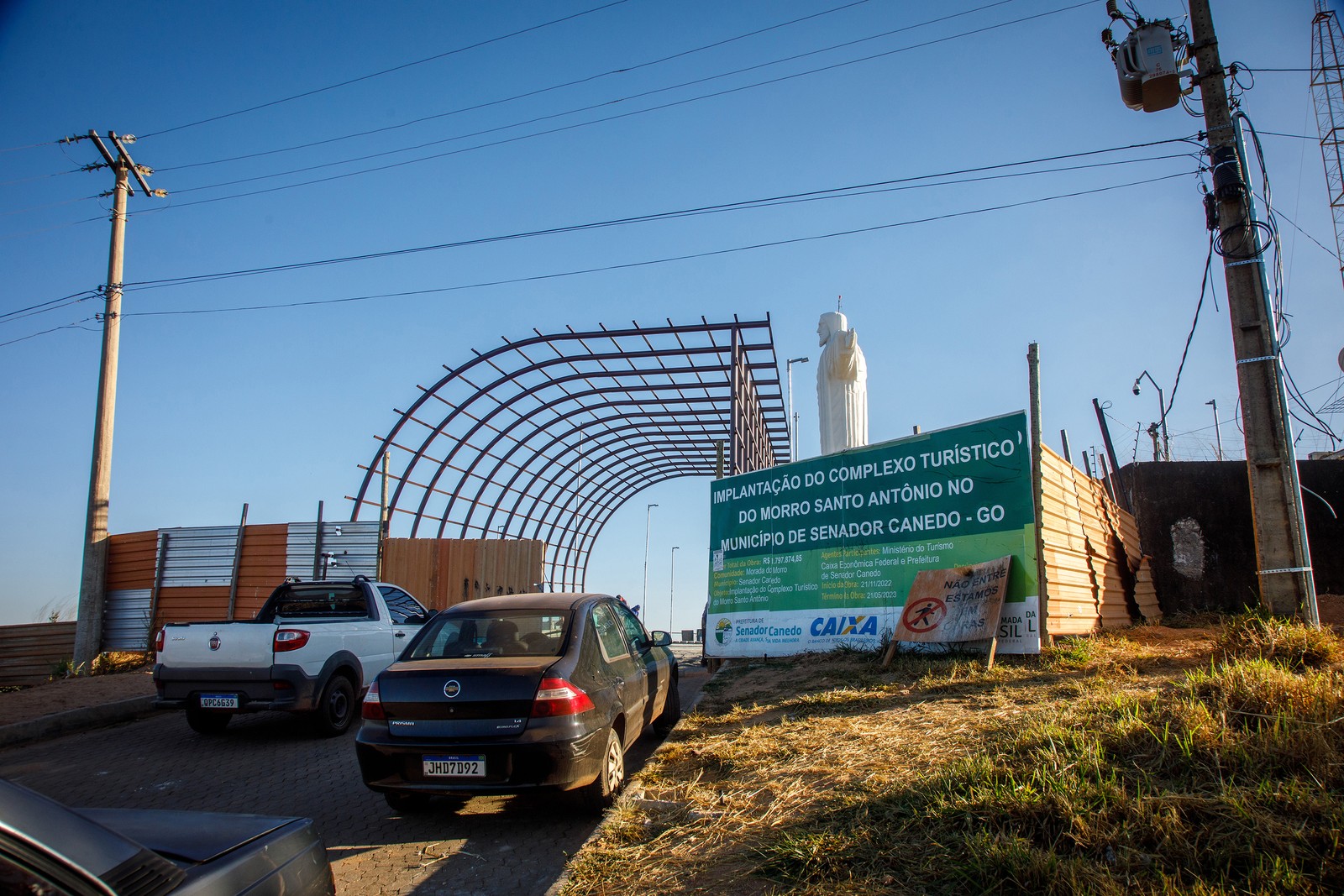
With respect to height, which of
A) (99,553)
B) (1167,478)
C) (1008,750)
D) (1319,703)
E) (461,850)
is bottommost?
(461,850)

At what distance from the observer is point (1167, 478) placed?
15773mm

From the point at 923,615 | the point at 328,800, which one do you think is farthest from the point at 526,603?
the point at 923,615

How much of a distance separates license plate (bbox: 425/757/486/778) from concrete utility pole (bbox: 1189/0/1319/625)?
6444 mm

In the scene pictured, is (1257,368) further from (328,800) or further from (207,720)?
(207,720)

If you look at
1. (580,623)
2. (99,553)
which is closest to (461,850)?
(580,623)

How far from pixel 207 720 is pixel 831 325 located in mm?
12563

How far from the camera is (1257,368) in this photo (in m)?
6.98

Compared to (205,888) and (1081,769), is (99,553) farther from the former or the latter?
(1081,769)

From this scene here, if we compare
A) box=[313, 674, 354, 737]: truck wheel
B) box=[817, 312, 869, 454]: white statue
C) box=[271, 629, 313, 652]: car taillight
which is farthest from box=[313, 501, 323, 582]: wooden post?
box=[817, 312, 869, 454]: white statue

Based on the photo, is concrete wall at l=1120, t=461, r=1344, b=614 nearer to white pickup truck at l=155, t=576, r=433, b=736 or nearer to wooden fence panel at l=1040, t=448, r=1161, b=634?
wooden fence panel at l=1040, t=448, r=1161, b=634

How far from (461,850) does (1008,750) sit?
3159 millimetres

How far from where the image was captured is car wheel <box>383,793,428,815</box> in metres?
5.31

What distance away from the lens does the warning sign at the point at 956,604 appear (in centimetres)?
809

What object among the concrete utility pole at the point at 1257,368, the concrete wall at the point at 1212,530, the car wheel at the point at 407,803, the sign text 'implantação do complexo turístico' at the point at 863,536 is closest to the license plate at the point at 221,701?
the car wheel at the point at 407,803
